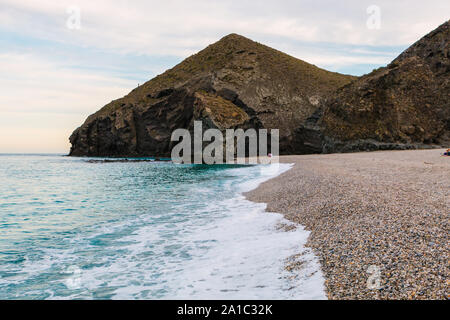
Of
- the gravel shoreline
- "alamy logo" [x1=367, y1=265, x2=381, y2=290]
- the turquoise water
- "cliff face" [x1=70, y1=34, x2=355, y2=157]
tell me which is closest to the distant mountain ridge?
"cliff face" [x1=70, y1=34, x2=355, y2=157]

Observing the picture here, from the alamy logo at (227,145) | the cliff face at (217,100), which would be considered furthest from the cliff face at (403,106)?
the cliff face at (217,100)

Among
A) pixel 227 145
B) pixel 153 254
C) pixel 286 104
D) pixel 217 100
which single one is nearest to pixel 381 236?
pixel 153 254

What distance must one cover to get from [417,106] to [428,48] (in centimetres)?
1277

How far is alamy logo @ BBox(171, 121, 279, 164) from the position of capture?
70.4 metres

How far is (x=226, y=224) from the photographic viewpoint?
11.1m

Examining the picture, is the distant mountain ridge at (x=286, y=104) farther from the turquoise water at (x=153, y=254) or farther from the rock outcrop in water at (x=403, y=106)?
the turquoise water at (x=153, y=254)

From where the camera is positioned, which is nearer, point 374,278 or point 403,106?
point 374,278

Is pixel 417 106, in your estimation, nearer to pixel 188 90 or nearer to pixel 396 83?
pixel 396 83

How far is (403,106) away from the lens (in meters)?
50.8

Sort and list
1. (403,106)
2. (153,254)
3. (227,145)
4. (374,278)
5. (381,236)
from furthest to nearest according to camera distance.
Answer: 1. (227,145)
2. (403,106)
3. (153,254)
4. (381,236)
5. (374,278)

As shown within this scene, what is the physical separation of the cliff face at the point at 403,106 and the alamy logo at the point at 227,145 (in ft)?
52.6

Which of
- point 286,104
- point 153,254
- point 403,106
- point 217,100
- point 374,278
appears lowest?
point 153,254

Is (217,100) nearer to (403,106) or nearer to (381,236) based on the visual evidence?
(403,106)
